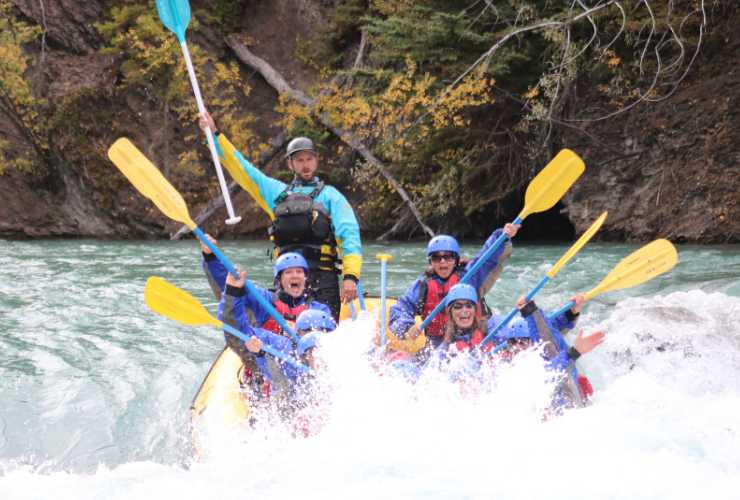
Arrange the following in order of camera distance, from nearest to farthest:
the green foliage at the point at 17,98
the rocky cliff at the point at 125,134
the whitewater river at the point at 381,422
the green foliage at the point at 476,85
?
the whitewater river at the point at 381,422, the green foliage at the point at 476,85, the rocky cliff at the point at 125,134, the green foliage at the point at 17,98

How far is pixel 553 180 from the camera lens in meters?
5.09

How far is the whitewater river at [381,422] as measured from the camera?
301 centimetres

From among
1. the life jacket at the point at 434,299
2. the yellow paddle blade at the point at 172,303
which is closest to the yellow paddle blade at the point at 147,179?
the yellow paddle blade at the point at 172,303

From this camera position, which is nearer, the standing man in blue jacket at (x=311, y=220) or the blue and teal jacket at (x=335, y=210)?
the standing man in blue jacket at (x=311, y=220)

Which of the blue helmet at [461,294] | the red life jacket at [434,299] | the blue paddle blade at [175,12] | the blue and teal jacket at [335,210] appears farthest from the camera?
the blue paddle blade at [175,12]

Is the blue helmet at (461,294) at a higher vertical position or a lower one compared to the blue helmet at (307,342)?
higher

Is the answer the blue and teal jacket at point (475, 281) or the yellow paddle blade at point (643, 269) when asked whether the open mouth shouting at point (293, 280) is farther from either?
the yellow paddle blade at point (643, 269)

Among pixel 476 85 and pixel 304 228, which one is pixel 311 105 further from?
pixel 304 228

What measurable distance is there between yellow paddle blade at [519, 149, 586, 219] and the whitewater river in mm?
1139

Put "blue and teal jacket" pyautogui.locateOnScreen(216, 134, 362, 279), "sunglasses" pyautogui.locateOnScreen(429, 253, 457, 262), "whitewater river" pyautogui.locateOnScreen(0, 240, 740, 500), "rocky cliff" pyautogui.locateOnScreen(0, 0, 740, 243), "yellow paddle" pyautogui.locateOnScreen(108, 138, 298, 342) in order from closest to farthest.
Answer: "whitewater river" pyautogui.locateOnScreen(0, 240, 740, 500) → "yellow paddle" pyautogui.locateOnScreen(108, 138, 298, 342) → "blue and teal jacket" pyautogui.locateOnScreen(216, 134, 362, 279) → "sunglasses" pyautogui.locateOnScreen(429, 253, 457, 262) → "rocky cliff" pyautogui.locateOnScreen(0, 0, 740, 243)

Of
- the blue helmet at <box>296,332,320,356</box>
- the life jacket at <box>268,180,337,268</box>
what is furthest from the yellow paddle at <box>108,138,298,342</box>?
the blue helmet at <box>296,332,320,356</box>

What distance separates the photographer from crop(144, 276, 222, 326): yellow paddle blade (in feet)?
12.9

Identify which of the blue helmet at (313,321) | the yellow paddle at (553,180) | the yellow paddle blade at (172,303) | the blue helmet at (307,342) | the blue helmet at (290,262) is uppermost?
the yellow paddle at (553,180)

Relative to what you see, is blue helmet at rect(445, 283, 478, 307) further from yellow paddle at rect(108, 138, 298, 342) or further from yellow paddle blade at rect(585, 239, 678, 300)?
yellow paddle at rect(108, 138, 298, 342)
